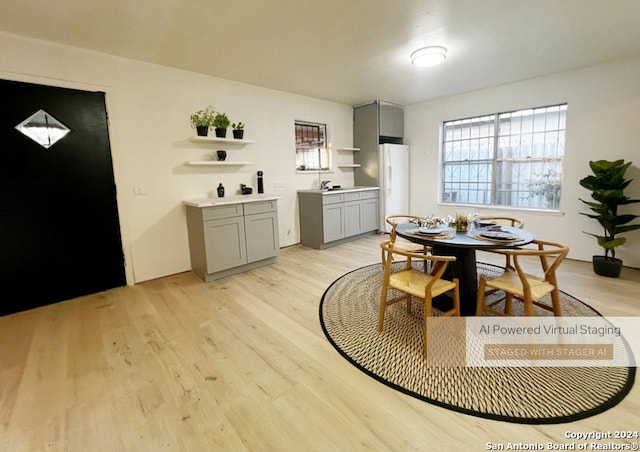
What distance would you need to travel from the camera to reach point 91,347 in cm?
238

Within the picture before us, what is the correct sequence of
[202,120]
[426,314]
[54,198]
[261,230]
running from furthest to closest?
[261,230] < [202,120] < [54,198] < [426,314]

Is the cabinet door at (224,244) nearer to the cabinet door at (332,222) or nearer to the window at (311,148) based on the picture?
the cabinet door at (332,222)

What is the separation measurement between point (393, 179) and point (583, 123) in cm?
283

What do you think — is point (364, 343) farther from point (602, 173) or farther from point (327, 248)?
point (602, 173)

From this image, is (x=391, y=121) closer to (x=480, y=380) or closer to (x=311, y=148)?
(x=311, y=148)

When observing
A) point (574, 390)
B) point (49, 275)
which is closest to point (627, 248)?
point (574, 390)

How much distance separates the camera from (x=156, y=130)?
3719mm

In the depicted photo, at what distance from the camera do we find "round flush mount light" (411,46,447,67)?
10.6 ft

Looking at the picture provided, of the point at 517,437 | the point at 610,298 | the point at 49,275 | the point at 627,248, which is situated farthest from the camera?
the point at 627,248

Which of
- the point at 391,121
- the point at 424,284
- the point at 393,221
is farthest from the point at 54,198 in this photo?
the point at 391,121

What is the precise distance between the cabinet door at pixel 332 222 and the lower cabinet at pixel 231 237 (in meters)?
1.00

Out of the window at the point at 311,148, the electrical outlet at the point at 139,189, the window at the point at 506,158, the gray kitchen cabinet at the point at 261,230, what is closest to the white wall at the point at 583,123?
the window at the point at 506,158

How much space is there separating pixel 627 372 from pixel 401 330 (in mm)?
1403

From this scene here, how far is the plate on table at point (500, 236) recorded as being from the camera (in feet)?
7.76
